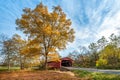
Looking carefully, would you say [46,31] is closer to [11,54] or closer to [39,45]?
[39,45]

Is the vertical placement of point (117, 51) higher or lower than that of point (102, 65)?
higher

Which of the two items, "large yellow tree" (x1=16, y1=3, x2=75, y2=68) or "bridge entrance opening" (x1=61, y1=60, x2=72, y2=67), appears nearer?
"large yellow tree" (x1=16, y1=3, x2=75, y2=68)

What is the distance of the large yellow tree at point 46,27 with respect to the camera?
3050 cm

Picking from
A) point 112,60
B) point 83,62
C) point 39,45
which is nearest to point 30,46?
point 39,45

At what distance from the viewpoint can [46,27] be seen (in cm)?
3011

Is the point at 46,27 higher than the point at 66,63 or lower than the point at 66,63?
higher

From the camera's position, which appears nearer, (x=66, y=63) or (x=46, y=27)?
(x=46, y=27)

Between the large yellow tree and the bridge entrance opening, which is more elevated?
the large yellow tree

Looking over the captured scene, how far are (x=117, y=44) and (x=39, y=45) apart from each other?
3011cm

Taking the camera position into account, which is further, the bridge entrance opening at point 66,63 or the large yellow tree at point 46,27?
the bridge entrance opening at point 66,63

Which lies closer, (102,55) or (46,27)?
(46,27)

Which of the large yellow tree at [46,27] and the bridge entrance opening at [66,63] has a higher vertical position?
the large yellow tree at [46,27]

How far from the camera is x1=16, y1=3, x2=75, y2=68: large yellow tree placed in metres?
30.5

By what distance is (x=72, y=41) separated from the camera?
105 feet
